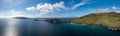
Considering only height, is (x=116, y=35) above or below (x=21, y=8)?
below

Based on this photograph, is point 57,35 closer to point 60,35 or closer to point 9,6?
point 60,35

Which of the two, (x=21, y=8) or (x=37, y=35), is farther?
(x=21, y=8)

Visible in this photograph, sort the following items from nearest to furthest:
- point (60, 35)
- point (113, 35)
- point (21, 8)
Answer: point (60, 35) → point (113, 35) → point (21, 8)

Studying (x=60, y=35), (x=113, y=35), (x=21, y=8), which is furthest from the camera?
(x=21, y=8)

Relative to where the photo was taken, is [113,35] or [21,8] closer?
[113,35]

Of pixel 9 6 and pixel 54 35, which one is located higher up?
pixel 9 6

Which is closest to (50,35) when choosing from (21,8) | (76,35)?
(76,35)

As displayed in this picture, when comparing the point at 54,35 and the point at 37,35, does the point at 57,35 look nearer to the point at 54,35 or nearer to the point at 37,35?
the point at 54,35

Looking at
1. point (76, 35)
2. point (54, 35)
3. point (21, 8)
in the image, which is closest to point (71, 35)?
point (76, 35)

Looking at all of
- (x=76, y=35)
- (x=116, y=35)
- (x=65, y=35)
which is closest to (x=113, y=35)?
(x=116, y=35)
